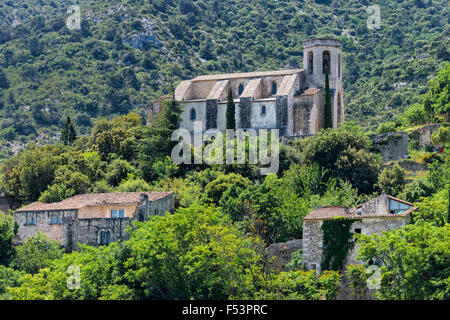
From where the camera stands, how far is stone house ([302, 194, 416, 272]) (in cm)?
5419

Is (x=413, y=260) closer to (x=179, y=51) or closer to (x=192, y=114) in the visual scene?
(x=192, y=114)

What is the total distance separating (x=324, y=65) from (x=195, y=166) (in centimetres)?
1944

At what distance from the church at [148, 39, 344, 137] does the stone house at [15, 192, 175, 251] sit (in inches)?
748

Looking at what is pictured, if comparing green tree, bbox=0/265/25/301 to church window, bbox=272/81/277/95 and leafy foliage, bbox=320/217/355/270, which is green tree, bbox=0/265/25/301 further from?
church window, bbox=272/81/277/95

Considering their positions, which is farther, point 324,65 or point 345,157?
point 324,65

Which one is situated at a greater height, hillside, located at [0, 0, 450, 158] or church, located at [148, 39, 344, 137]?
hillside, located at [0, 0, 450, 158]

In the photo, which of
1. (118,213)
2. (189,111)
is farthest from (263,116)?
(118,213)

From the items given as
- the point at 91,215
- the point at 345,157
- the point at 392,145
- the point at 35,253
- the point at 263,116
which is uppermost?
the point at 263,116

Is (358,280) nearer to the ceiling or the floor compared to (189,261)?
nearer to the floor

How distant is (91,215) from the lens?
6550cm

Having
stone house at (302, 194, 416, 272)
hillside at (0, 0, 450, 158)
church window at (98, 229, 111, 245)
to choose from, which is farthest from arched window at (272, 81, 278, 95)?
stone house at (302, 194, 416, 272)

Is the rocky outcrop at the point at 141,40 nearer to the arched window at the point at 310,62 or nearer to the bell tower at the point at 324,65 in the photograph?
the arched window at the point at 310,62

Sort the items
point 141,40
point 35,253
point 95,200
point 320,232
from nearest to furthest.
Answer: point 320,232
point 35,253
point 95,200
point 141,40

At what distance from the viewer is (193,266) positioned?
5391 centimetres
